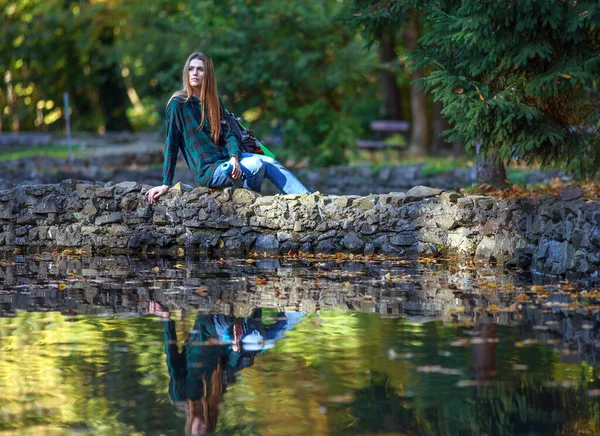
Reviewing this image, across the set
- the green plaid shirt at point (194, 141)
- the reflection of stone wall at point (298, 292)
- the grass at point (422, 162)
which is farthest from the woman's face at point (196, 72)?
the grass at point (422, 162)

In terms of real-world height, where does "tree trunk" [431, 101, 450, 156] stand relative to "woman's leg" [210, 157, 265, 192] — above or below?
above

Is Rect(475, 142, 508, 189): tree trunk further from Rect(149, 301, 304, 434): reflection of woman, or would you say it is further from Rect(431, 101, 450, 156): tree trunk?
Rect(431, 101, 450, 156): tree trunk

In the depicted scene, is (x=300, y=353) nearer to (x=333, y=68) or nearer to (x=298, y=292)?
(x=298, y=292)

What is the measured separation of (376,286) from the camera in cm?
858

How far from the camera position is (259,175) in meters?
10.9

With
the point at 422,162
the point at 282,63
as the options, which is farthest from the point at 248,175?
the point at 282,63

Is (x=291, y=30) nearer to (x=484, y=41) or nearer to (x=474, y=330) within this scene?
(x=484, y=41)

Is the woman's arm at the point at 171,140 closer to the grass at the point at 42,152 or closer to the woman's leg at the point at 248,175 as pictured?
the woman's leg at the point at 248,175

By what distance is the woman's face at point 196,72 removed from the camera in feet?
34.3

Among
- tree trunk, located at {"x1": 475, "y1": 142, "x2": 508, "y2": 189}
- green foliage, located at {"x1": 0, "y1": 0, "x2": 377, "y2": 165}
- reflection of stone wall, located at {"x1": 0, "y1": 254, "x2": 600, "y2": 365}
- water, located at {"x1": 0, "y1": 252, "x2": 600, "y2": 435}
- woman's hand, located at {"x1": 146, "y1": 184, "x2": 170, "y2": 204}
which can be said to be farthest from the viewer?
green foliage, located at {"x1": 0, "y1": 0, "x2": 377, "y2": 165}

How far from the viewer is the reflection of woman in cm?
508

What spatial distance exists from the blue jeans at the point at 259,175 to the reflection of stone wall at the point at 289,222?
136mm

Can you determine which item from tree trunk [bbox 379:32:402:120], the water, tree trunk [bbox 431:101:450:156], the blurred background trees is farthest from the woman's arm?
tree trunk [bbox 379:32:402:120]

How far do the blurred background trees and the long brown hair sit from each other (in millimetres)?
1920
